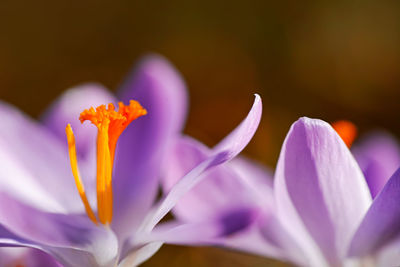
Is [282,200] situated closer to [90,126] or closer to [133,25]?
[90,126]

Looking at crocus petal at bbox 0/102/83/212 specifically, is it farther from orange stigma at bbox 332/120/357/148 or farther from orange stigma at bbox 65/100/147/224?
orange stigma at bbox 332/120/357/148

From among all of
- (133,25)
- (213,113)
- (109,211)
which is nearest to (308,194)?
(109,211)

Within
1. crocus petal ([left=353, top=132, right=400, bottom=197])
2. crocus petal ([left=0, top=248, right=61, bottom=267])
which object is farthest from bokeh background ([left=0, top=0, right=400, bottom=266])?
crocus petal ([left=0, top=248, right=61, bottom=267])

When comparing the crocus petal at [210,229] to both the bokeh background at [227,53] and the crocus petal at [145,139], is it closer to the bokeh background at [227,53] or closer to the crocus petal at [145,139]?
the crocus petal at [145,139]

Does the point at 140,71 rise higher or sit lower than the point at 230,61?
higher

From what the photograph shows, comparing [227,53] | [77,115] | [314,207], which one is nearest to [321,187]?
[314,207]

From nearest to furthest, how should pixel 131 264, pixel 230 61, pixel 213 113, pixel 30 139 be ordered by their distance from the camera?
pixel 131 264
pixel 30 139
pixel 213 113
pixel 230 61
